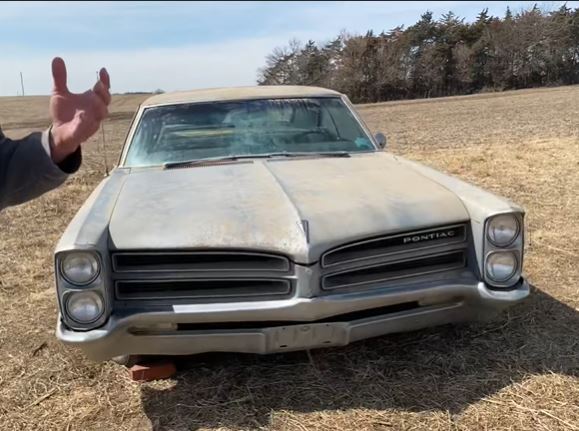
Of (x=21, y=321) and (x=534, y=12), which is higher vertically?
(x=534, y=12)

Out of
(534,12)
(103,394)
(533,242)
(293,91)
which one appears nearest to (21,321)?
(103,394)

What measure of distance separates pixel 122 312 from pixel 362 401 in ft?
3.89

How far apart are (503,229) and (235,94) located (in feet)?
7.65

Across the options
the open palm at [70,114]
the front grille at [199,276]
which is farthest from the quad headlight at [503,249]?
the open palm at [70,114]

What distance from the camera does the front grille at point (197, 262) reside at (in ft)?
8.87

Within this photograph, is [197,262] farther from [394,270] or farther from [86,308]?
[394,270]

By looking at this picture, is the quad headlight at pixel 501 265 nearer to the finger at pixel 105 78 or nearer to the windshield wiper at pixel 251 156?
the windshield wiper at pixel 251 156

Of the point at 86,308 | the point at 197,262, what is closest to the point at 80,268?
the point at 86,308

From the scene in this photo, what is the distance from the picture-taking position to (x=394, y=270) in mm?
2871

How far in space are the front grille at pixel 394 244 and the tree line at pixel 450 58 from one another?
40.1 m

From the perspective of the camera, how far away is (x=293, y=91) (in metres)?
4.62

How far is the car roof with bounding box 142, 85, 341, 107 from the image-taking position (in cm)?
439

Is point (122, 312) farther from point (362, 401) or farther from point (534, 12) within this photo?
point (534, 12)

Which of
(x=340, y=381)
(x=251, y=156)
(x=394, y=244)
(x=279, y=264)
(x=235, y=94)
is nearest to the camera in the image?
(x=279, y=264)
